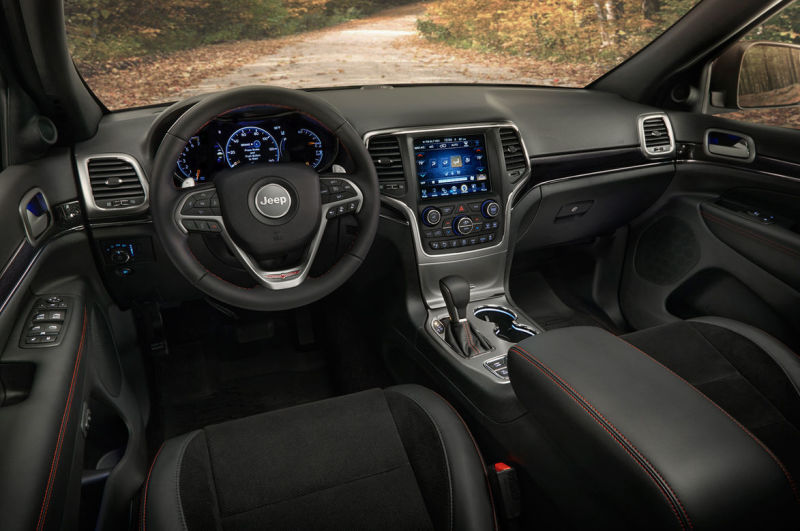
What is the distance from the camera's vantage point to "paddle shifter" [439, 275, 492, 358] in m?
1.86

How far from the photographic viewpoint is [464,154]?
82.0 inches

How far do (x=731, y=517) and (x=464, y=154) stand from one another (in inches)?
60.9

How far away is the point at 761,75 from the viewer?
2.32m

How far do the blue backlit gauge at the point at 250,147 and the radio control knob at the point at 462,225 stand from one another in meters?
0.73

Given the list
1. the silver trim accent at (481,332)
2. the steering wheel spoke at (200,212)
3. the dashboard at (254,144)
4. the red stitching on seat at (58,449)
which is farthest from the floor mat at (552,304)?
the red stitching on seat at (58,449)

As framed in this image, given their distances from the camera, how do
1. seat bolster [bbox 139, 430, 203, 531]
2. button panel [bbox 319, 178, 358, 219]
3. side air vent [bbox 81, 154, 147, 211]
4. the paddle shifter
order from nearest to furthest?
seat bolster [bbox 139, 430, 203, 531] < button panel [bbox 319, 178, 358, 219] < side air vent [bbox 81, 154, 147, 211] < the paddle shifter

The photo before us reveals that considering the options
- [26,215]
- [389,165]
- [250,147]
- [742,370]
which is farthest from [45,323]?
[742,370]

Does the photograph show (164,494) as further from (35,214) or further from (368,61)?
(368,61)

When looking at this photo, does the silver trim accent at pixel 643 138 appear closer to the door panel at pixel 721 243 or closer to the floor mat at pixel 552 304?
the door panel at pixel 721 243

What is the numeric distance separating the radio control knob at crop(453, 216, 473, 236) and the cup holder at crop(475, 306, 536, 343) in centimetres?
32

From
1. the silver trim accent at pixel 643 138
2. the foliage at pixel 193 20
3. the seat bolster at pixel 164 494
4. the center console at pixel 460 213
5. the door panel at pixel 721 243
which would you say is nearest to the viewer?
the seat bolster at pixel 164 494

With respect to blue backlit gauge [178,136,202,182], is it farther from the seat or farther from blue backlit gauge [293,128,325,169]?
the seat

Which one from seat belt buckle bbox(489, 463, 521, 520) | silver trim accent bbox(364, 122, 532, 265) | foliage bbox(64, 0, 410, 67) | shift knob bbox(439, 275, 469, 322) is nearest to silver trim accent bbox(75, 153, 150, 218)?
foliage bbox(64, 0, 410, 67)

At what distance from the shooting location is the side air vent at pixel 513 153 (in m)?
2.12
